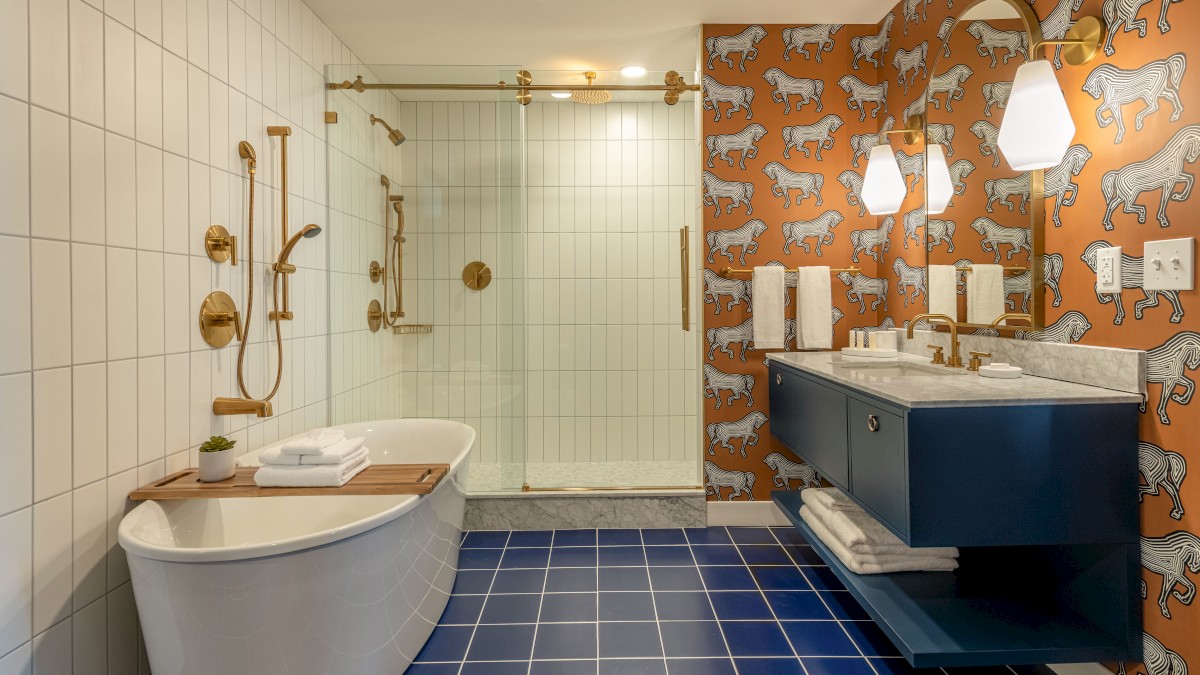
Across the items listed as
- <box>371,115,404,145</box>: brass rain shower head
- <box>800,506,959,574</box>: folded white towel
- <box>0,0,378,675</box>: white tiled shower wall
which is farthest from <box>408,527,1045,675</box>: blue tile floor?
<box>371,115,404,145</box>: brass rain shower head

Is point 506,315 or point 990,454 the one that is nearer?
point 990,454

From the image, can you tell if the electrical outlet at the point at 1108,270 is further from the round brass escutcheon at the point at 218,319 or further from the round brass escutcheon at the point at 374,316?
the round brass escutcheon at the point at 374,316

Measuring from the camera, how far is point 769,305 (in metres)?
2.96

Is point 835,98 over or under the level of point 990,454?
over

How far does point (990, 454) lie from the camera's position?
5.30 ft

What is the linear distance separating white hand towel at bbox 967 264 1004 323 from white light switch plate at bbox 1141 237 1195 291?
532mm

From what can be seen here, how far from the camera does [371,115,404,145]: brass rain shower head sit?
309 cm

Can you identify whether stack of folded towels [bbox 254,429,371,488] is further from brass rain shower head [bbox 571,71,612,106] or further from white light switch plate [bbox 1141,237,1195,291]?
white light switch plate [bbox 1141,237,1195,291]

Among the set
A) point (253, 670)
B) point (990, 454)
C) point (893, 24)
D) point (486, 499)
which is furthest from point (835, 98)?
point (253, 670)

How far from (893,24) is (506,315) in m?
2.30

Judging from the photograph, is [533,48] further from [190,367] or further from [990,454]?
[990,454]

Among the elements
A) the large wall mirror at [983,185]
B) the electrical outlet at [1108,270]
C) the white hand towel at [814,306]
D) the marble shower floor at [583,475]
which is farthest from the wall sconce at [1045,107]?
the marble shower floor at [583,475]

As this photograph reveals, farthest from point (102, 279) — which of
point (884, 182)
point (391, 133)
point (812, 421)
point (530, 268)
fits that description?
point (884, 182)

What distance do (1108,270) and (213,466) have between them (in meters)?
2.58
